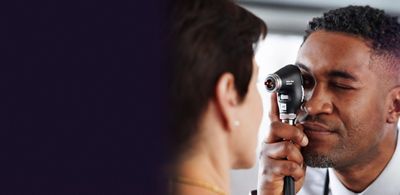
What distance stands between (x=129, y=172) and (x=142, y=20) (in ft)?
0.39

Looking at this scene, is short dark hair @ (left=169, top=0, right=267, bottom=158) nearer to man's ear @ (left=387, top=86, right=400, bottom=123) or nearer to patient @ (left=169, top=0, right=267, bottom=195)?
patient @ (left=169, top=0, right=267, bottom=195)

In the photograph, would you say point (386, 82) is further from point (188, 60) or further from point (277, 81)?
point (188, 60)

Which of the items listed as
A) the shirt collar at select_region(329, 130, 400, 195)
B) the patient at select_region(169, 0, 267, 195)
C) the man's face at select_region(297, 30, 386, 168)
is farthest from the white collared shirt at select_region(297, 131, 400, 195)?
the patient at select_region(169, 0, 267, 195)

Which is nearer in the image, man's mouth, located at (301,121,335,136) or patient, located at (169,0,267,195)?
patient, located at (169,0,267,195)

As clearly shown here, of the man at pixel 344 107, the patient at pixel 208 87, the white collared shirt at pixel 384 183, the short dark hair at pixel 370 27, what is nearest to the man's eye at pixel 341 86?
the man at pixel 344 107

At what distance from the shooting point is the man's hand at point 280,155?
1319 mm

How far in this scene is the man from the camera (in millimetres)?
1348

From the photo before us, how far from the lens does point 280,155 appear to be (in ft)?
4.37

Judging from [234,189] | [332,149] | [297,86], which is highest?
[297,86]

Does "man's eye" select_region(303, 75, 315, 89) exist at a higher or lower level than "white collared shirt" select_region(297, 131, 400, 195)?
higher

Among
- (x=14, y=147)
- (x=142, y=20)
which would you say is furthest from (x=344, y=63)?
(x=14, y=147)

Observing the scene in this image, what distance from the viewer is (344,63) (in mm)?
1404

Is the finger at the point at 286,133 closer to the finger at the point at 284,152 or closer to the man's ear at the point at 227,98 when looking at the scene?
the finger at the point at 284,152

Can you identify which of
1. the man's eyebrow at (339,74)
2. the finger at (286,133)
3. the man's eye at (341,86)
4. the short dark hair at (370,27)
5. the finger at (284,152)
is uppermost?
the short dark hair at (370,27)
